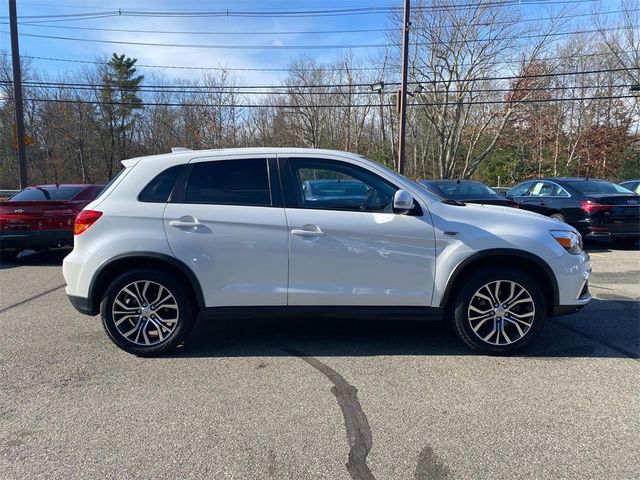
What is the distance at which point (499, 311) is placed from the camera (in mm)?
4027

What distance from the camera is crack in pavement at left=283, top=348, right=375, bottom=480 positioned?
254cm

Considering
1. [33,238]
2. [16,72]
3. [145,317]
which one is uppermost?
[16,72]

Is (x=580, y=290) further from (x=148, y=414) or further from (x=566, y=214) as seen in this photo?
(x=566, y=214)

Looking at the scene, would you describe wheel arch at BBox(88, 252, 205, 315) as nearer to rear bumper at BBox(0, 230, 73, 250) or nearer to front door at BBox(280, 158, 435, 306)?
front door at BBox(280, 158, 435, 306)

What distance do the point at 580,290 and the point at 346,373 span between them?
2.24 meters

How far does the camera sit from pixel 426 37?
87.1 ft

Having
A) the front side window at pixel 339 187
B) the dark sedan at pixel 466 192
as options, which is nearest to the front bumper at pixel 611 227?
the dark sedan at pixel 466 192

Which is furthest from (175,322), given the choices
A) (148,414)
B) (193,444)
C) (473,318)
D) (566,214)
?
(566,214)

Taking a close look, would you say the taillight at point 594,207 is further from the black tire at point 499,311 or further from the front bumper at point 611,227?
the black tire at point 499,311

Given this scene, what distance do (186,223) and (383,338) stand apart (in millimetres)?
2233

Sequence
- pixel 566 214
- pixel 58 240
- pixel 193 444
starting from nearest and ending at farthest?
pixel 193 444, pixel 58 240, pixel 566 214

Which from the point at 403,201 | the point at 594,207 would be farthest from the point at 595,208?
the point at 403,201

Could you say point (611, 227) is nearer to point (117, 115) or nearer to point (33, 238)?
point (33, 238)

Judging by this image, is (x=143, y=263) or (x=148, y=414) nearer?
(x=148, y=414)
